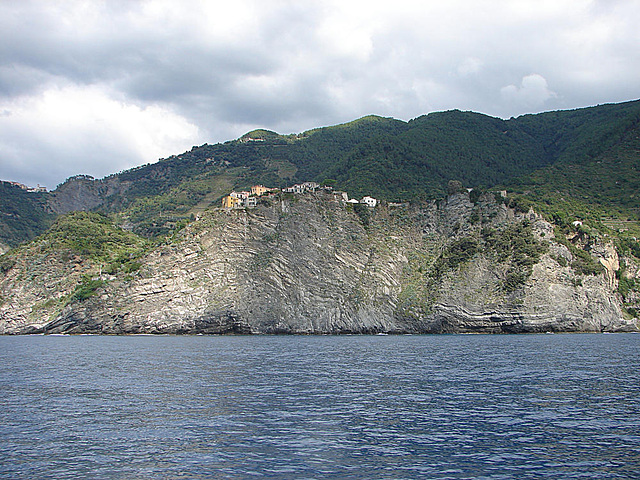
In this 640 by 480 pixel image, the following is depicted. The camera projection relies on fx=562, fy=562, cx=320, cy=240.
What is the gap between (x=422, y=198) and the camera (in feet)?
366

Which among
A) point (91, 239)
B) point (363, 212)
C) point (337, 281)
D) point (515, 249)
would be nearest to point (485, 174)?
point (363, 212)

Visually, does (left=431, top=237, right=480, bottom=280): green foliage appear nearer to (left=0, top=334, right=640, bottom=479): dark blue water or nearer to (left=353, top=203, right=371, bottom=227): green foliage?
(left=353, top=203, right=371, bottom=227): green foliage

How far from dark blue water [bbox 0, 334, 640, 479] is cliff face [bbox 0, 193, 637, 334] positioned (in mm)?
44017

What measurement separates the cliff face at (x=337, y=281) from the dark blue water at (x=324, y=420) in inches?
1733

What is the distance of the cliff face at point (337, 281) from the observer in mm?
91562

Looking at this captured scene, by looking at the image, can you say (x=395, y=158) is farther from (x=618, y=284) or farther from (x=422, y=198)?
(x=618, y=284)

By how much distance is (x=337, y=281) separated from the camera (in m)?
96.7

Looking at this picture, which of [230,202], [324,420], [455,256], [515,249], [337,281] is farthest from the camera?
[230,202]

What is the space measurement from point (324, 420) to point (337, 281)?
71453 millimetres

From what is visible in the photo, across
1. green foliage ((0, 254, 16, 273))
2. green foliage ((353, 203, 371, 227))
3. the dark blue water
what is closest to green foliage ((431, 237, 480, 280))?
green foliage ((353, 203, 371, 227))

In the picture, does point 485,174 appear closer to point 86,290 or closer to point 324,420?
point 86,290

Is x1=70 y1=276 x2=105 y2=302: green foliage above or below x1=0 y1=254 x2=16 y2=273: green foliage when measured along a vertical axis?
below

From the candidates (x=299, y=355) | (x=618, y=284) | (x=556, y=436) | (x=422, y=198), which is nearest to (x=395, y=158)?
(x=422, y=198)

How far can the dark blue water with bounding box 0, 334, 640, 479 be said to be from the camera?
18656 mm
